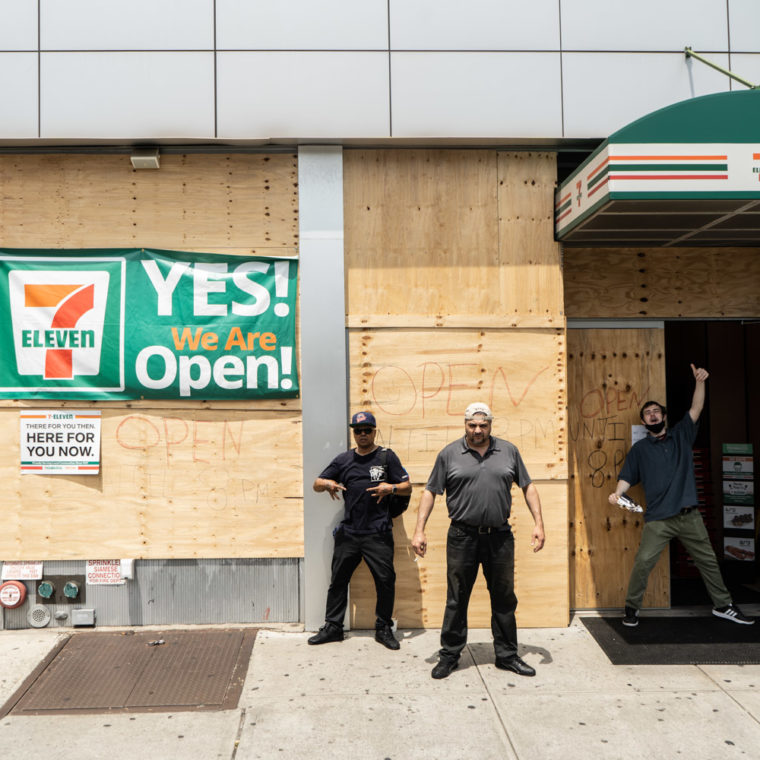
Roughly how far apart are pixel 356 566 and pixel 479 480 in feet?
4.88

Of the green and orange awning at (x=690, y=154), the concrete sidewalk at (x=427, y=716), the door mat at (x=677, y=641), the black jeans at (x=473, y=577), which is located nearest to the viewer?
the concrete sidewalk at (x=427, y=716)

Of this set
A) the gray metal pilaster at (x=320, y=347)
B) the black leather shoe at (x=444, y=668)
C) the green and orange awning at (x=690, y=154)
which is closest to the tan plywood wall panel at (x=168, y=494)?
the gray metal pilaster at (x=320, y=347)

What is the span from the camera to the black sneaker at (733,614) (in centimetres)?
611

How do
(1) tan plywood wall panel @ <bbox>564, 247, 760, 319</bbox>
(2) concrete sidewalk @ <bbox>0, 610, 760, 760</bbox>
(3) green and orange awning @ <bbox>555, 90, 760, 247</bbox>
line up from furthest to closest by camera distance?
(1) tan plywood wall panel @ <bbox>564, 247, 760, 319</bbox> < (3) green and orange awning @ <bbox>555, 90, 760, 247</bbox> < (2) concrete sidewalk @ <bbox>0, 610, 760, 760</bbox>

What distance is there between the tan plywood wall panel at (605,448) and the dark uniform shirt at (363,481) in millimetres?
2062

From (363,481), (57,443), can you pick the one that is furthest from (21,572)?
(363,481)

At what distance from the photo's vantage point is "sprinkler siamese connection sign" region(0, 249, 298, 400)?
6027mm

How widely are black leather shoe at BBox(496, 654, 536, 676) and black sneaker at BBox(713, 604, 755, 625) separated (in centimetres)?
235

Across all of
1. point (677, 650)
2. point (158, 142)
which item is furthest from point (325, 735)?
point (158, 142)

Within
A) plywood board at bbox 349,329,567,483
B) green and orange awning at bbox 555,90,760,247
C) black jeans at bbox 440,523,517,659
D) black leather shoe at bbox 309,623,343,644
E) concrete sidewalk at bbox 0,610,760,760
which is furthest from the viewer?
plywood board at bbox 349,329,567,483

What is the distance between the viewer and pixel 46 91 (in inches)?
232

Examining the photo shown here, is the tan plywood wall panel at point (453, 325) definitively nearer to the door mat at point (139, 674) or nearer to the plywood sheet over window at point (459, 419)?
the plywood sheet over window at point (459, 419)

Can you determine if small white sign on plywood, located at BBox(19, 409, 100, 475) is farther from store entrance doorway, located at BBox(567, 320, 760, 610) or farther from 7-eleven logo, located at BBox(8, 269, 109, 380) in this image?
store entrance doorway, located at BBox(567, 320, 760, 610)

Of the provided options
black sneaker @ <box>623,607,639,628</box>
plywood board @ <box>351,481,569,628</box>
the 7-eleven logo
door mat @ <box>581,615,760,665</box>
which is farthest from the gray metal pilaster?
black sneaker @ <box>623,607,639,628</box>
